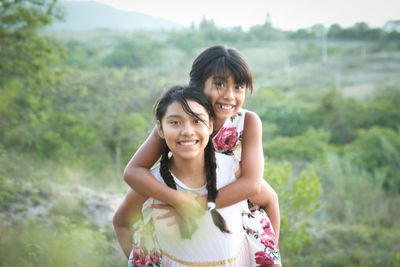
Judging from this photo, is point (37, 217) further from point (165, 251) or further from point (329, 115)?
point (329, 115)

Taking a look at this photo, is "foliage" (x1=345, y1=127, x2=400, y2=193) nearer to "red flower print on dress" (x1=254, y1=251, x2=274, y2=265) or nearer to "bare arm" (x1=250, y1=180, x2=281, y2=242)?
"bare arm" (x1=250, y1=180, x2=281, y2=242)

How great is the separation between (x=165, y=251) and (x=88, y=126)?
1256 cm

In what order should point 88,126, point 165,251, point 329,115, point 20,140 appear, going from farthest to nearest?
point 329,115, point 88,126, point 20,140, point 165,251

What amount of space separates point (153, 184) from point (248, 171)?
496mm

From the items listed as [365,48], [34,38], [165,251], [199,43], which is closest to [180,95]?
[165,251]

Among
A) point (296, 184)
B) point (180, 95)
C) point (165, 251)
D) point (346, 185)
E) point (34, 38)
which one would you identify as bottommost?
point (346, 185)

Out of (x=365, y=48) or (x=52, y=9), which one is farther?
(x=365, y=48)

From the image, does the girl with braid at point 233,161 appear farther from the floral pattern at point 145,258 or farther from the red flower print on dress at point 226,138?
the floral pattern at point 145,258

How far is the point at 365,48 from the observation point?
42844 millimetres

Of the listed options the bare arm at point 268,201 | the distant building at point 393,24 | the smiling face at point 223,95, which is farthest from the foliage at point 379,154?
the distant building at point 393,24

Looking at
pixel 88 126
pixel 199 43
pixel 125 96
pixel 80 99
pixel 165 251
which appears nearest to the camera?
pixel 165 251

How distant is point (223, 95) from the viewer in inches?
83.7

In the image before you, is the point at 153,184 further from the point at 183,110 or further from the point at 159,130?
the point at 183,110

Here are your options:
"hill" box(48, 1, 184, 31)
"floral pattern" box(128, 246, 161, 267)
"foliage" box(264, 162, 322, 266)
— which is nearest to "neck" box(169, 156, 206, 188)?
"floral pattern" box(128, 246, 161, 267)
